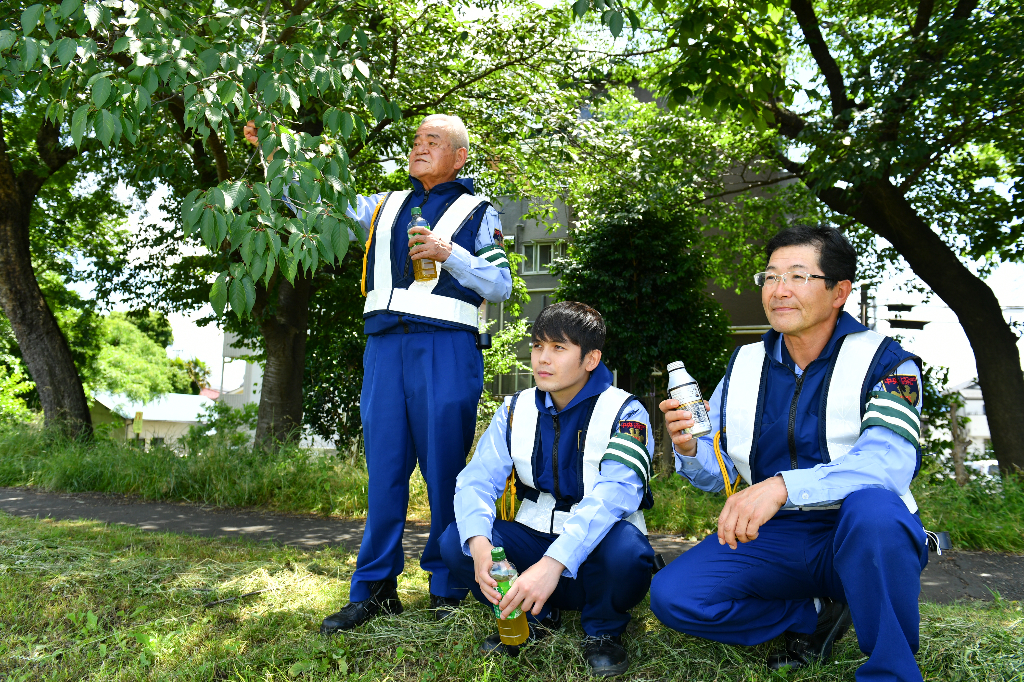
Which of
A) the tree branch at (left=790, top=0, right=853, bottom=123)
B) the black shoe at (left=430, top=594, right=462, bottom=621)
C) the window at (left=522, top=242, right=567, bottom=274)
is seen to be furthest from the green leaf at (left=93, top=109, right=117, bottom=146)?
the window at (left=522, top=242, right=567, bottom=274)

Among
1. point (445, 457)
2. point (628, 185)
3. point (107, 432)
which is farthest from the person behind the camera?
point (107, 432)

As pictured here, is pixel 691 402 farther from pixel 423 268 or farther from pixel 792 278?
pixel 423 268

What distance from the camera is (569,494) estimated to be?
2.89 meters

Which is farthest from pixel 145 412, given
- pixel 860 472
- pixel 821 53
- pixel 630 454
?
pixel 860 472

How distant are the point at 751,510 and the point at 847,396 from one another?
57 cm

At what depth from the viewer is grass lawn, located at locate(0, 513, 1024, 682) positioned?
2537mm

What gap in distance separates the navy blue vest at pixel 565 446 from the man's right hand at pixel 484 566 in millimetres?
354

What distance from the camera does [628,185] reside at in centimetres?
975


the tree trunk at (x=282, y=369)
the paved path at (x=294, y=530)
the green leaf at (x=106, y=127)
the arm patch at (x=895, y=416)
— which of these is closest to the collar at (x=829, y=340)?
the arm patch at (x=895, y=416)

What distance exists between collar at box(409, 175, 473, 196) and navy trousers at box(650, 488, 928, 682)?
6.25ft

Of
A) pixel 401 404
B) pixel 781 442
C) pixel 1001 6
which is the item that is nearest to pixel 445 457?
pixel 401 404

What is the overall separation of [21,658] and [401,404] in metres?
1.68

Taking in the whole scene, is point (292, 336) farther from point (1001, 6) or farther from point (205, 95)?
point (1001, 6)

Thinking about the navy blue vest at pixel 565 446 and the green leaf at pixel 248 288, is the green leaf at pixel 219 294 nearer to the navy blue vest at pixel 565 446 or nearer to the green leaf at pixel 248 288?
the green leaf at pixel 248 288
